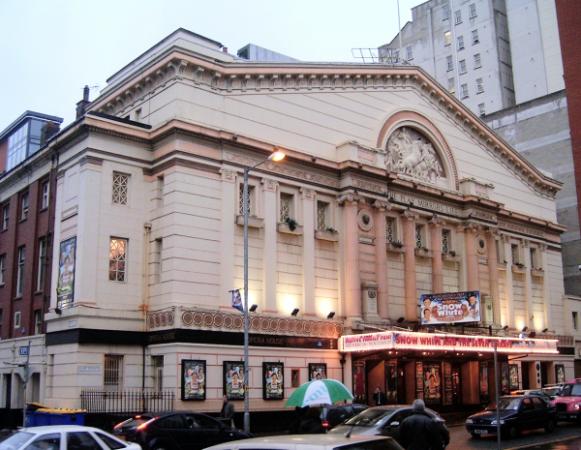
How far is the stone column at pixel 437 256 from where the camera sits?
135 ft

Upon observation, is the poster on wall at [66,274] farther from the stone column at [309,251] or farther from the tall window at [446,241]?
the tall window at [446,241]

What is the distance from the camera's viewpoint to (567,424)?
32.9 m

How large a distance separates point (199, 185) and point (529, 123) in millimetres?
38587

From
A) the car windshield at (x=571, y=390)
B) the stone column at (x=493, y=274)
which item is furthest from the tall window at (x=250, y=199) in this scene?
the stone column at (x=493, y=274)

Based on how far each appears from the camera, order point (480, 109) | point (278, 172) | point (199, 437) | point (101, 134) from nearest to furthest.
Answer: point (199, 437)
point (101, 134)
point (278, 172)
point (480, 109)

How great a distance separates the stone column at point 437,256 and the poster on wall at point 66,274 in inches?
Answer: 803

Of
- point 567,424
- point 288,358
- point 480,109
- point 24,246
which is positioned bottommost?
point 567,424

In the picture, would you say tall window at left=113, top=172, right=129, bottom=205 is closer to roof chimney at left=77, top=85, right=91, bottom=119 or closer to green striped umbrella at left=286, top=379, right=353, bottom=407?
roof chimney at left=77, top=85, right=91, bottom=119

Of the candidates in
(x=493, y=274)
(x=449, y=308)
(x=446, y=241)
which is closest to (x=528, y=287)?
(x=493, y=274)

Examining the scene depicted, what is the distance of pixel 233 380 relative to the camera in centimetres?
3061

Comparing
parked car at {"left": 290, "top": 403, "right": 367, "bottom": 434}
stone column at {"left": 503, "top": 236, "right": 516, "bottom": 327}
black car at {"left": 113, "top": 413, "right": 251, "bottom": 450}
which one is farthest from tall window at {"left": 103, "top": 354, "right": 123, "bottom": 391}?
stone column at {"left": 503, "top": 236, "right": 516, "bottom": 327}

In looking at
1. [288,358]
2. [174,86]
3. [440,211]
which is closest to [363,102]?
[440,211]

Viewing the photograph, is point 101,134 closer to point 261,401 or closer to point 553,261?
point 261,401

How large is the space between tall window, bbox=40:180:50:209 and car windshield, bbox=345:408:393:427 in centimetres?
2159
